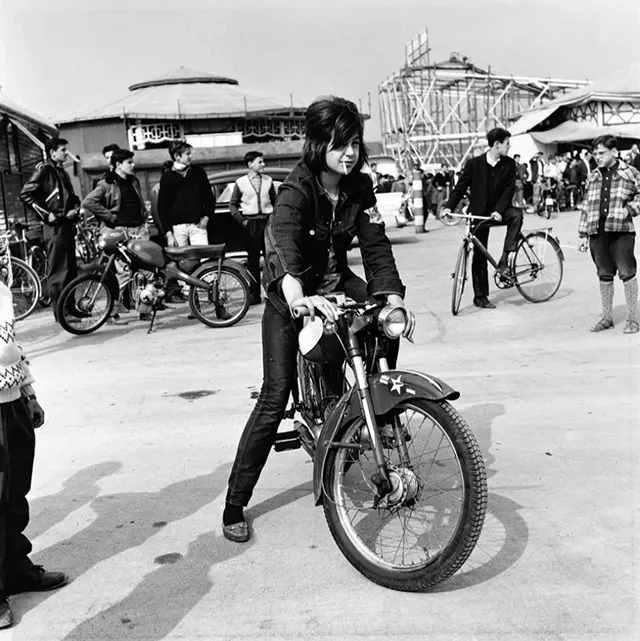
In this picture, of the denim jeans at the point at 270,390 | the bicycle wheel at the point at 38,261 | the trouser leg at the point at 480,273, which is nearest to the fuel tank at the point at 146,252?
the trouser leg at the point at 480,273

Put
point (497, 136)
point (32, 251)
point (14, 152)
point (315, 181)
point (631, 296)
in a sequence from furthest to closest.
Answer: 1. point (14, 152)
2. point (32, 251)
3. point (497, 136)
4. point (631, 296)
5. point (315, 181)

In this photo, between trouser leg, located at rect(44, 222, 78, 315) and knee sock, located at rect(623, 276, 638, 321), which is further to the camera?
trouser leg, located at rect(44, 222, 78, 315)

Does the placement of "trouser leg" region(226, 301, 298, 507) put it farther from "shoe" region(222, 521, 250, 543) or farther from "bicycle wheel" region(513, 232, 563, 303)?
"bicycle wheel" region(513, 232, 563, 303)

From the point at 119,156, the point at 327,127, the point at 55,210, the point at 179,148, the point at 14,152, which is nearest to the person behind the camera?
the point at 327,127

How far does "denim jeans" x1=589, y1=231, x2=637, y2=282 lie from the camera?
25.3ft

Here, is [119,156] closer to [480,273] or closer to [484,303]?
[480,273]

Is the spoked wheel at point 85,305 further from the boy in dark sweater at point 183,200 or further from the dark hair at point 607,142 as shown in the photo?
the dark hair at point 607,142

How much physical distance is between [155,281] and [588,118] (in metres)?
32.5

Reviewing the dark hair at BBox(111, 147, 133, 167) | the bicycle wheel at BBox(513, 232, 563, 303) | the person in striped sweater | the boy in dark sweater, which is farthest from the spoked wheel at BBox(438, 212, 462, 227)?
the person in striped sweater

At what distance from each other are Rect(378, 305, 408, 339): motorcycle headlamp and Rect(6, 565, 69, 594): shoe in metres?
1.64

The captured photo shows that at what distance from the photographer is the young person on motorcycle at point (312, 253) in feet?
11.6

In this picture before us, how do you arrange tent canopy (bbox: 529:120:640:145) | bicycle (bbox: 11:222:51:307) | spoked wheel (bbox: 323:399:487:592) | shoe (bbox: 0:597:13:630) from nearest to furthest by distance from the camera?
spoked wheel (bbox: 323:399:487:592), shoe (bbox: 0:597:13:630), bicycle (bbox: 11:222:51:307), tent canopy (bbox: 529:120:640:145)

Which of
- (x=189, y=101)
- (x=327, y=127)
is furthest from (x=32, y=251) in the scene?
(x=189, y=101)

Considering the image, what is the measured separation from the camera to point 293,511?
418 cm
